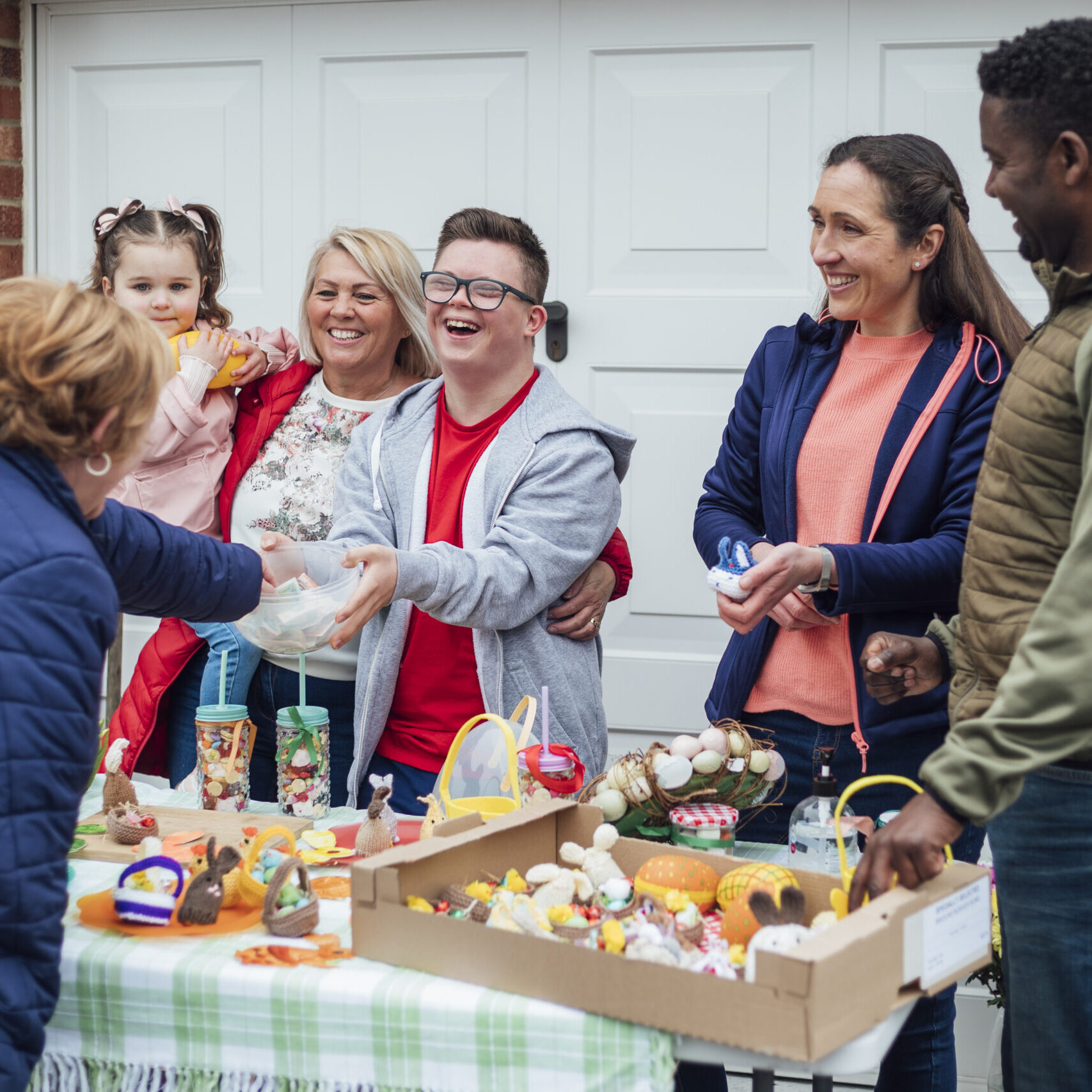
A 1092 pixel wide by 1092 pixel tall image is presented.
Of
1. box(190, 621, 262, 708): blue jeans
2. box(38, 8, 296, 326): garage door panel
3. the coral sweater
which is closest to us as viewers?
the coral sweater

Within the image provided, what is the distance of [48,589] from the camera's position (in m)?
1.22

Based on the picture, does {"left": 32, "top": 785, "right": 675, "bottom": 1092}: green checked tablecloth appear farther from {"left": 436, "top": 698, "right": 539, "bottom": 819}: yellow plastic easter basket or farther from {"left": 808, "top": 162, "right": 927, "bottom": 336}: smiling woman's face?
{"left": 808, "top": 162, "right": 927, "bottom": 336}: smiling woman's face

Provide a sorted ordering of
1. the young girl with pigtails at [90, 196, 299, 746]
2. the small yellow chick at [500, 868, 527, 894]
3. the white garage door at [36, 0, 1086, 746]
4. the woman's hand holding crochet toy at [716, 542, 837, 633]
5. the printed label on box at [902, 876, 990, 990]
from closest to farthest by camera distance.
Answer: the printed label on box at [902, 876, 990, 990], the small yellow chick at [500, 868, 527, 894], the woman's hand holding crochet toy at [716, 542, 837, 633], the young girl with pigtails at [90, 196, 299, 746], the white garage door at [36, 0, 1086, 746]

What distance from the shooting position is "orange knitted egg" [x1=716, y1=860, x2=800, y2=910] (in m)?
1.44

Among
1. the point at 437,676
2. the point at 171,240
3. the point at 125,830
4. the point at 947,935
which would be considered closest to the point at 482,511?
the point at 437,676

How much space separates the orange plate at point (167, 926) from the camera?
1.44 m

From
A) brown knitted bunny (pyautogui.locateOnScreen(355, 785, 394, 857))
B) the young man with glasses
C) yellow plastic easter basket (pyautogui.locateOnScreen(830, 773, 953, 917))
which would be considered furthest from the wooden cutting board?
yellow plastic easter basket (pyautogui.locateOnScreen(830, 773, 953, 917))

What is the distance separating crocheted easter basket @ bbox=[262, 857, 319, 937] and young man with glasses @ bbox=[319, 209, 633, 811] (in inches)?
26.9

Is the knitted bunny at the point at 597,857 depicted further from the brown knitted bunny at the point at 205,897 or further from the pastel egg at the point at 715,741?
the brown knitted bunny at the point at 205,897

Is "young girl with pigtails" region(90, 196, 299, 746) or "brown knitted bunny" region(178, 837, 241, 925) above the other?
"young girl with pigtails" region(90, 196, 299, 746)

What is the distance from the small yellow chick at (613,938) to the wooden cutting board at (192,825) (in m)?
0.60

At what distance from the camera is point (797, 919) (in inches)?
54.9

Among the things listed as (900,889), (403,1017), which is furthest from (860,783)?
(403,1017)

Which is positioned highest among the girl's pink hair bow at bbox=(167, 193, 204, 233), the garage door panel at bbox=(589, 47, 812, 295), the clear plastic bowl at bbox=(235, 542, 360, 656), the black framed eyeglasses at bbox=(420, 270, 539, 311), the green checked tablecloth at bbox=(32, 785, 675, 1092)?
the garage door panel at bbox=(589, 47, 812, 295)
